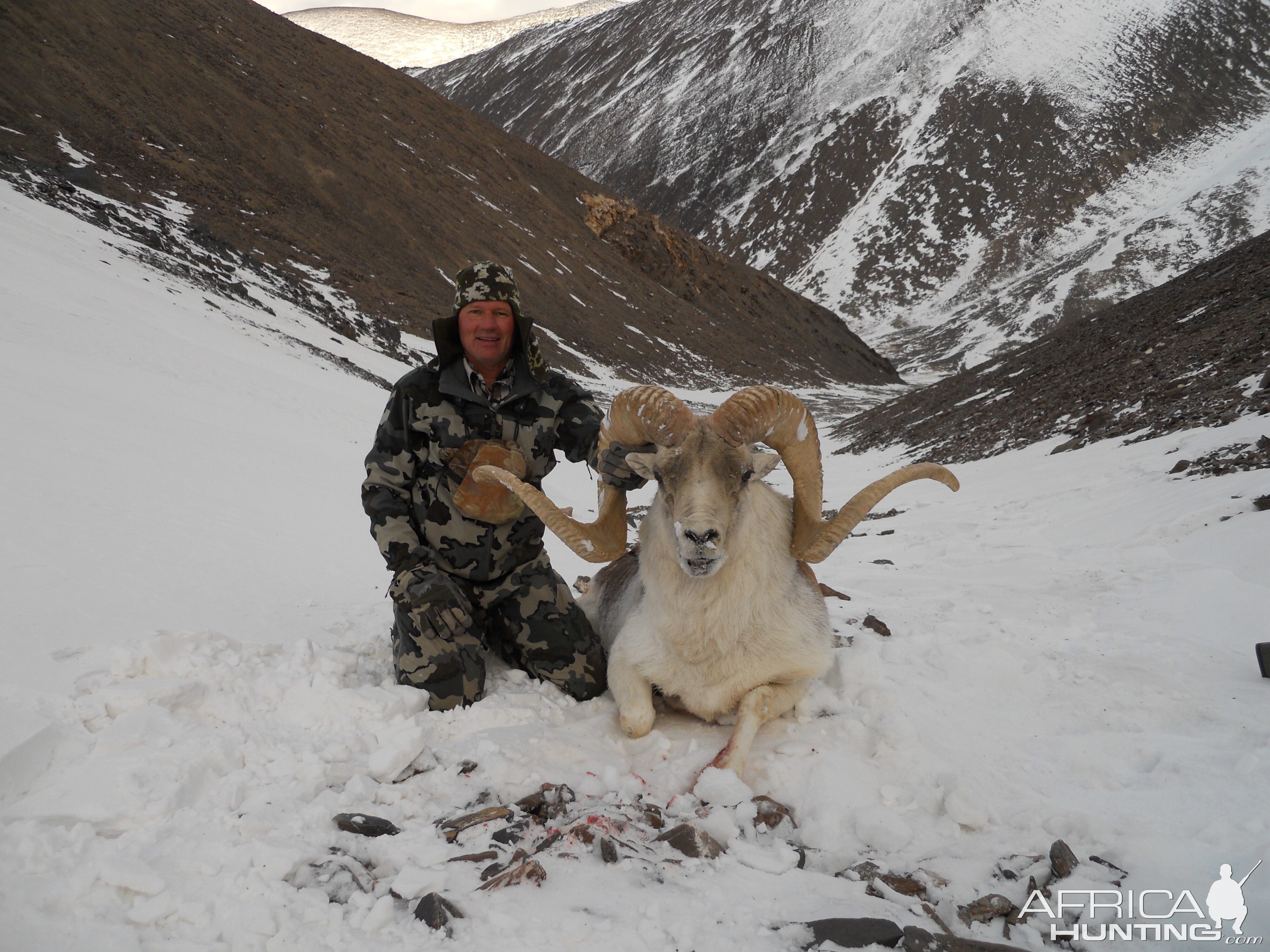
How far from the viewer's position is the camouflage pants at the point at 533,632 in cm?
443

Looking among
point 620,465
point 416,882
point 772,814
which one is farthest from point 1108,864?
point 620,465

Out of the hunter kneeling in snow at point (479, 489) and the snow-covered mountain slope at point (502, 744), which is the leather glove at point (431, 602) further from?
the snow-covered mountain slope at point (502, 744)

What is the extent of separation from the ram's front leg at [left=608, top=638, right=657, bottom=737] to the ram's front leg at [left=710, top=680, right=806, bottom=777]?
46 centimetres

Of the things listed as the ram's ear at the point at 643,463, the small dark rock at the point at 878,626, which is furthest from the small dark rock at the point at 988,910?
the small dark rock at the point at 878,626

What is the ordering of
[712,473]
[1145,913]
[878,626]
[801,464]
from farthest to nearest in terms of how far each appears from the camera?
[878,626], [801,464], [712,473], [1145,913]

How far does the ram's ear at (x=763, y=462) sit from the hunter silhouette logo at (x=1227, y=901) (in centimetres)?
243

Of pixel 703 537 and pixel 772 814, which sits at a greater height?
pixel 703 537

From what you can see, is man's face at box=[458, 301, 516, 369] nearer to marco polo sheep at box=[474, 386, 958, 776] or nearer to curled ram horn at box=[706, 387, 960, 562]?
marco polo sheep at box=[474, 386, 958, 776]

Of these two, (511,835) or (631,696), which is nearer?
(511,835)

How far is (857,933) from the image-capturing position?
8.23 feet

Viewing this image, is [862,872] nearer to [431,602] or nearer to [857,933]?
[857,933]

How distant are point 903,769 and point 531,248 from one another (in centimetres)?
5195

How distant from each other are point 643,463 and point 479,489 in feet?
3.62

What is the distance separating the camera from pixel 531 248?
5212 centimetres
